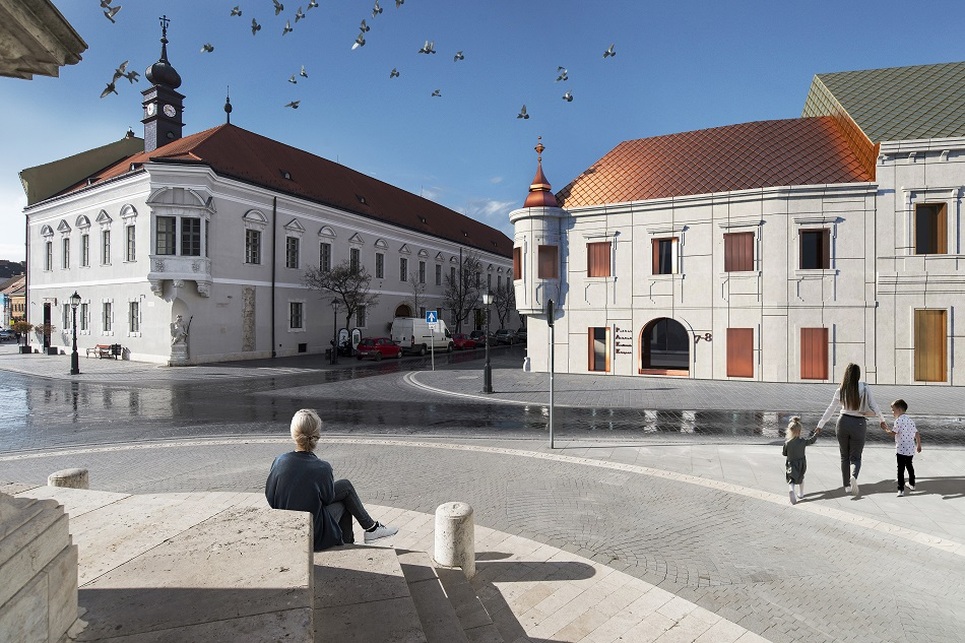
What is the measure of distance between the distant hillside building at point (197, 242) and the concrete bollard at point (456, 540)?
26737 millimetres

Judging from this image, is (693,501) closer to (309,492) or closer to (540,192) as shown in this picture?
(309,492)

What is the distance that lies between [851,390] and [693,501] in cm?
265

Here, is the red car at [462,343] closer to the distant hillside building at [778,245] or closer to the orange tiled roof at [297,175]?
the orange tiled roof at [297,175]

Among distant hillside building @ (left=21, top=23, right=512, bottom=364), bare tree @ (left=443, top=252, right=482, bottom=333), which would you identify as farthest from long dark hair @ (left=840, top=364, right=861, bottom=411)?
bare tree @ (left=443, top=252, right=482, bottom=333)

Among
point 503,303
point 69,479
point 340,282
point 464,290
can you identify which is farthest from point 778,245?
point 503,303

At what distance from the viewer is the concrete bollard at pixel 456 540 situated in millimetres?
4852

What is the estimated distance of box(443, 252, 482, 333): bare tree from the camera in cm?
4906

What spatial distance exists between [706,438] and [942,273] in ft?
47.7

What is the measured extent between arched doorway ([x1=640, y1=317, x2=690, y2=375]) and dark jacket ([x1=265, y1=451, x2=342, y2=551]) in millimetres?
19498

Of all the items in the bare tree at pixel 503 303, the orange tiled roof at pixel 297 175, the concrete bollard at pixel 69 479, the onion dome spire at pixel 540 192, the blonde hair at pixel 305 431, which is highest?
the orange tiled roof at pixel 297 175

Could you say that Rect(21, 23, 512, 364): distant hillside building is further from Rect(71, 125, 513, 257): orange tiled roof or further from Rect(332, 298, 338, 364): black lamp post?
Rect(332, 298, 338, 364): black lamp post

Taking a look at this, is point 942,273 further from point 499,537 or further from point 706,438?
point 499,537

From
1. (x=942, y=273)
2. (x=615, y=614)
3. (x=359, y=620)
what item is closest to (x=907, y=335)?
(x=942, y=273)

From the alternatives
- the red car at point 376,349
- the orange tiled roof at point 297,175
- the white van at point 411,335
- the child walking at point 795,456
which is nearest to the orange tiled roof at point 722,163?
the red car at point 376,349
